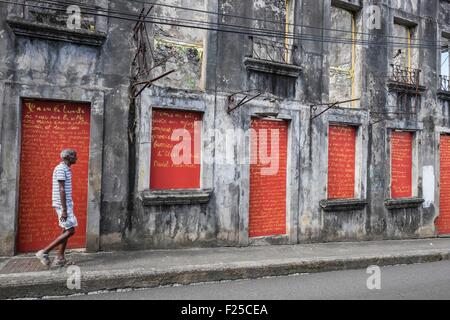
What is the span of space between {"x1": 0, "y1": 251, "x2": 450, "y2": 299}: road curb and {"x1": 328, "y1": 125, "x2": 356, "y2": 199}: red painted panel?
2.77 metres

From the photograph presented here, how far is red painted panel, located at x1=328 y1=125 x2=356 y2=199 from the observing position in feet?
37.4

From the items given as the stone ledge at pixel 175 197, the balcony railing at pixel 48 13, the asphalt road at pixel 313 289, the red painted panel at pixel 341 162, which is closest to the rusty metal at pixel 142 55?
the balcony railing at pixel 48 13

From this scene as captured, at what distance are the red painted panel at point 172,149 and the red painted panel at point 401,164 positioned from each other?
6399 millimetres

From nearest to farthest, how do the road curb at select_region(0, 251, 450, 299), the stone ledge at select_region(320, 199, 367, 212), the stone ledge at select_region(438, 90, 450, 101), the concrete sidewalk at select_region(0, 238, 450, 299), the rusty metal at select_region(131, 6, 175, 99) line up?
the road curb at select_region(0, 251, 450, 299)
the concrete sidewalk at select_region(0, 238, 450, 299)
the rusty metal at select_region(131, 6, 175, 99)
the stone ledge at select_region(320, 199, 367, 212)
the stone ledge at select_region(438, 90, 450, 101)

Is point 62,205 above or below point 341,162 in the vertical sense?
below

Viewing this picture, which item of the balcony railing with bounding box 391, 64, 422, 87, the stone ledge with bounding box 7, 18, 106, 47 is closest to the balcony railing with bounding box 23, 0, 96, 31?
the stone ledge with bounding box 7, 18, 106, 47

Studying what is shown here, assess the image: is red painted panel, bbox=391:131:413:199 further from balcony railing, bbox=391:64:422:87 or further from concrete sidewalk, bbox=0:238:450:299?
concrete sidewalk, bbox=0:238:450:299

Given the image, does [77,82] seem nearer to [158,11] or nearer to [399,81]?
[158,11]

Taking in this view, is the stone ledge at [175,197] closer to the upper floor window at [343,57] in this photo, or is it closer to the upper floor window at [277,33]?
the upper floor window at [277,33]

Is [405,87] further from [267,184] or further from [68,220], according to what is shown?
[68,220]

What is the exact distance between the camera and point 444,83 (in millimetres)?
14266

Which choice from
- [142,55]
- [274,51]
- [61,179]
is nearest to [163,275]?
[61,179]

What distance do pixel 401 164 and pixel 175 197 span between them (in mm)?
7442

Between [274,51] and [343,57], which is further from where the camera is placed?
[343,57]
